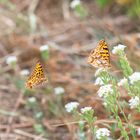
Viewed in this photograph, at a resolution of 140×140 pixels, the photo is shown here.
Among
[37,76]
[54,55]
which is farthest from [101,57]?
[54,55]

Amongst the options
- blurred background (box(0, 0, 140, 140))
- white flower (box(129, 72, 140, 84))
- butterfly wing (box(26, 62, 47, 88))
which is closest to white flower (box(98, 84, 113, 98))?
white flower (box(129, 72, 140, 84))

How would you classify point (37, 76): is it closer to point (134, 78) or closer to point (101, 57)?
point (101, 57)

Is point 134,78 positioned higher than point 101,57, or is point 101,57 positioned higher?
point 101,57

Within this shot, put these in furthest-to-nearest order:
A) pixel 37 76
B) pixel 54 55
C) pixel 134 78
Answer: pixel 54 55 < pixel 37 76 < pixel 134 78

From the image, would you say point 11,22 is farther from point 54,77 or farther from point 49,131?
point 49,131

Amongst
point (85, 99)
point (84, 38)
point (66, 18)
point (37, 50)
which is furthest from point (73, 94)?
point (66, 18)

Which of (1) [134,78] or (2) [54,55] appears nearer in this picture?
(1) [134,78]

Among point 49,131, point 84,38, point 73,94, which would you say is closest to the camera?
point 49,131

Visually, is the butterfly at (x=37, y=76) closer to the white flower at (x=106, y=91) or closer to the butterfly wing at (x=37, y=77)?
the butterfly wing at (x=37, y=77)

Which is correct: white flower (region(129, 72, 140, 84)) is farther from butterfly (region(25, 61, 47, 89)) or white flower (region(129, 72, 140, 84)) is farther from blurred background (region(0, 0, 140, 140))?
blurred background (region(0, 0, 140, 140))
